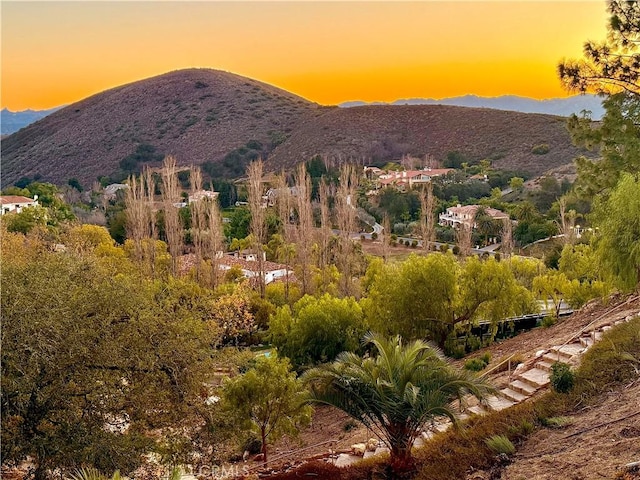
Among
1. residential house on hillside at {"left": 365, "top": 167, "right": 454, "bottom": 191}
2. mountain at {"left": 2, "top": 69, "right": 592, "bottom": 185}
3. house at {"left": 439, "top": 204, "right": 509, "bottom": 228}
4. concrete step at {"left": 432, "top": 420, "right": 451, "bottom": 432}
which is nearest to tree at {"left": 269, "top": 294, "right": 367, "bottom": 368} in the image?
concrete step at {"left": 432, "top": 420, "right": 451, "bottom": 432}

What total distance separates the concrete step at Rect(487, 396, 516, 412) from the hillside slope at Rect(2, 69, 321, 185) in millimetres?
101796

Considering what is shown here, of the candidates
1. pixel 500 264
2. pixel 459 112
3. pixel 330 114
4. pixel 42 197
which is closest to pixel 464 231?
pixel 500 264

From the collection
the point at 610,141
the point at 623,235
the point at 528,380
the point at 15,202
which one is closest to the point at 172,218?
the point at 610,141

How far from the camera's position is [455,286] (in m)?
20.2

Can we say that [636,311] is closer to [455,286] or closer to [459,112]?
[455,286]

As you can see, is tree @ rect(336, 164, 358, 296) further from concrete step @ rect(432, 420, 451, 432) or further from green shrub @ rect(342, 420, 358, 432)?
concrete step @ rect(432, 420, 451, 432)

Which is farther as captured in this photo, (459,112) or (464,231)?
(459,112)

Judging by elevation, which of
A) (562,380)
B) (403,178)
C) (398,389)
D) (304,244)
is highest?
(403,178)

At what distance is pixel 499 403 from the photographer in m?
12.5

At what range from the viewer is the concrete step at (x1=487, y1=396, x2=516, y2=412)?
39.5 feet

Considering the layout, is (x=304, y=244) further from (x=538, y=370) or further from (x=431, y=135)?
(x=431, y=135)

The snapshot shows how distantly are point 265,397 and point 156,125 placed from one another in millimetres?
123870

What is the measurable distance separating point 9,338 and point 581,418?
30.6 ft

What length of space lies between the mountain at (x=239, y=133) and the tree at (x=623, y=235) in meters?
70.8
